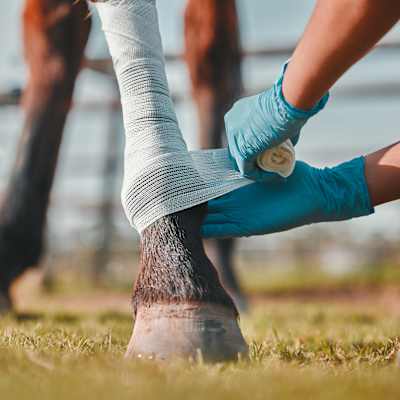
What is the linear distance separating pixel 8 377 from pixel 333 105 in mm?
A: 4193

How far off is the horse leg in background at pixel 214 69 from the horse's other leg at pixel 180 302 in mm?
1471

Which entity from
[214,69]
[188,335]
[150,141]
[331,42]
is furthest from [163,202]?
[214,69]

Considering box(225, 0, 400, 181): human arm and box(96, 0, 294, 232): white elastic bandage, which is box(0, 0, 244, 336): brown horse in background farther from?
box(225, 0, 400, 181): human arm

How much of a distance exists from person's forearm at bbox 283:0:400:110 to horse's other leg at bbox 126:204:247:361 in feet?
0.79

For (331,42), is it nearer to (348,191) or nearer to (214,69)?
(348,191)

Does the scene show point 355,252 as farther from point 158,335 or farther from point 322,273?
point 158,335

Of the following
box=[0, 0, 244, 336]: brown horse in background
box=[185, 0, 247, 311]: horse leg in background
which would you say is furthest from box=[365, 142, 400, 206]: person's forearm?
box=[185, 0, 247, 311]: horse leg in background

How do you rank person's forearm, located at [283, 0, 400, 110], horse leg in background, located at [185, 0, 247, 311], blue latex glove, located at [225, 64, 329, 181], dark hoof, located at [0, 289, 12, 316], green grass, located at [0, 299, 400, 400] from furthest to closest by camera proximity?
horse leg in background, located at [185, 0, 247, 311] → dark hoof, located at [0, 289, 12, 316] → blue latex glove, located at [225, 64, 329, 181] → person's forearm, located at [283, 0, 400, 110] → green grass, located at [0, 299, 400, 400]

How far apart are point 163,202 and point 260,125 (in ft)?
0.57

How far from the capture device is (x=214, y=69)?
2.59m

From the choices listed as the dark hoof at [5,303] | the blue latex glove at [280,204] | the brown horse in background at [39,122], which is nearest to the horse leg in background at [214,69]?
the brown horse in background at [39,122]

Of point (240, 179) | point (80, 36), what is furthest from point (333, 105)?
point (240, 179)

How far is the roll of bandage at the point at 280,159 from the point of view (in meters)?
1.15

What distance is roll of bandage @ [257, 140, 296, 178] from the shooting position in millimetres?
1146
